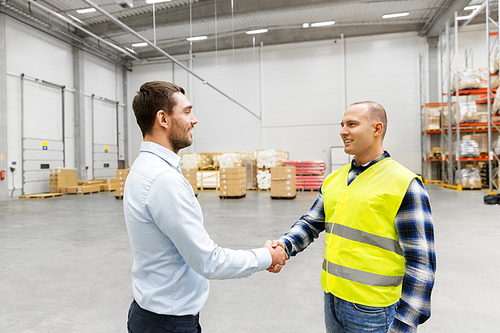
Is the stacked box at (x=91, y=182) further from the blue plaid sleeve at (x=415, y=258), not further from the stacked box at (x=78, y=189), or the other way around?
the blue plaid sleeve at (x=415, y=258)

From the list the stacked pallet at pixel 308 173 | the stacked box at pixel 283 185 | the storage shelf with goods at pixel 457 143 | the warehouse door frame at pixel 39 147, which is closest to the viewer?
the stacked box at pixel 283 185

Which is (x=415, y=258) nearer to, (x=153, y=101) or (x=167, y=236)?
(x=167, y=236)

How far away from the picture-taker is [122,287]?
3.53 meters

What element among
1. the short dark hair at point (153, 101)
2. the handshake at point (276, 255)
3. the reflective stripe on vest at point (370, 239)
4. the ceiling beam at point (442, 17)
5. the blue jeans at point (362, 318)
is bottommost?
the blue jeans at point (362, 318)

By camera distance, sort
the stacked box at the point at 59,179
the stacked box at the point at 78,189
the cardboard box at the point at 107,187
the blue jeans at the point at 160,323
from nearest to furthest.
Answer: the blue jeans at the point at 160,323
the stacked box at the point at 59,179
the stacked box at the point at 78,189
the cardboard box at the point at 107,187

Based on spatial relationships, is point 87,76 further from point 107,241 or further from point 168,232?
point 168,232

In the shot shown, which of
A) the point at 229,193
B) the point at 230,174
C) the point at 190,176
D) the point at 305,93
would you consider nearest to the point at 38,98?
the point at 190,176

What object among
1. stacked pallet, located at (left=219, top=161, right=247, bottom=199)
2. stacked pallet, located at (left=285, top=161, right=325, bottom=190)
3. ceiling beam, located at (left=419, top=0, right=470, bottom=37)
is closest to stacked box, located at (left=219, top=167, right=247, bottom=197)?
stacked pallet, located at (left=219, top=161, right=247, bottom=199)

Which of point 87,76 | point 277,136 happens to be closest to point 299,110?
point 277,136

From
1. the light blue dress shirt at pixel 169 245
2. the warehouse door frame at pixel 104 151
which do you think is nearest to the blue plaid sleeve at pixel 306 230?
the light blue dress shirt at pixel 169 245

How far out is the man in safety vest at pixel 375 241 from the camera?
1.17 meters

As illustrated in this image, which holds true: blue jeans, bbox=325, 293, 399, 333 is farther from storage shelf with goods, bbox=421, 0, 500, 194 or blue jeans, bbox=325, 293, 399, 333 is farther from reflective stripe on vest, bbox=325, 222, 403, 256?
storage shelf with goods, bbox=421, 0, 500, 194

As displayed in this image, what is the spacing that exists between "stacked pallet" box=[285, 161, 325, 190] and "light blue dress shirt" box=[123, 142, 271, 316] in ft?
43.8

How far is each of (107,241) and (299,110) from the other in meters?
14.7
